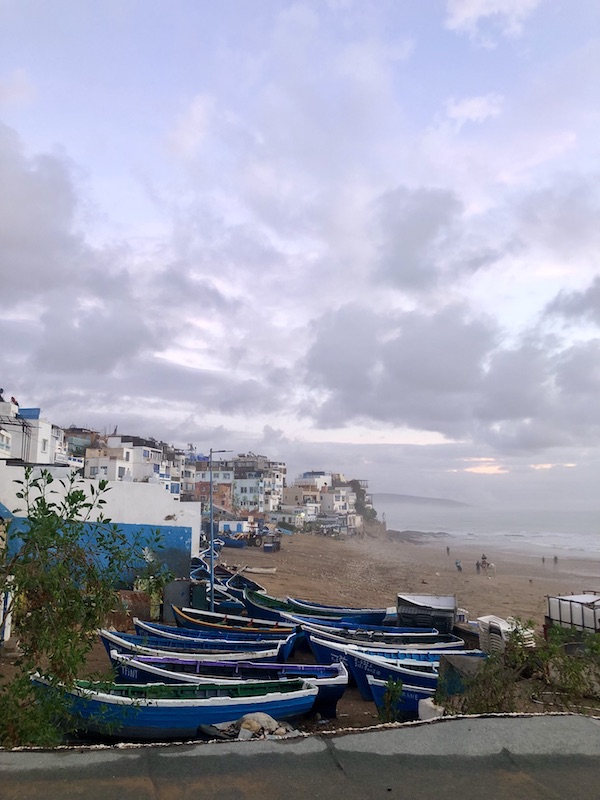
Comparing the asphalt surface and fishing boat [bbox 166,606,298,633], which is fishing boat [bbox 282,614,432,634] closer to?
fishing boat [bbox 166,606,298,633]

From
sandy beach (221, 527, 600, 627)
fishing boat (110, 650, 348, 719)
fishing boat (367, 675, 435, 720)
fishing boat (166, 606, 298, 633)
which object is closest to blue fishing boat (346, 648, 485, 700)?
fishing boat (367, 675, 435, 720)

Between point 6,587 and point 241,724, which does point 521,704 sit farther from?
point 6,587

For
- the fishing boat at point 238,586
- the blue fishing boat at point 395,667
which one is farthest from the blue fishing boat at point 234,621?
the blue fishing boat at point 395,667

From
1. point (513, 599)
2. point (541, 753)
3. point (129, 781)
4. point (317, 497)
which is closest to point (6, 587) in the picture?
point (129, 781)

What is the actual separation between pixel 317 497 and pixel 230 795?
312ft

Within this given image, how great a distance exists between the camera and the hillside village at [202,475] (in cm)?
4212

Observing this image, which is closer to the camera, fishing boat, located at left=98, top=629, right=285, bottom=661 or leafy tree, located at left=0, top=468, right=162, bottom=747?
leafy tree, located at left=0, top=468, right=162, bottom=747

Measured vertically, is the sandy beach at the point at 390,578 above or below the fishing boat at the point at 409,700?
below

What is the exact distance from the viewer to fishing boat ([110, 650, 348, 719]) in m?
11.4

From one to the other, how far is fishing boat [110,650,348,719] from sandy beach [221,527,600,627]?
11277mm

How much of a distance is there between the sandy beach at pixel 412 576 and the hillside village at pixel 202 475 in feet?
31.4

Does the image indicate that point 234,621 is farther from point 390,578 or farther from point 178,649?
point 390,578

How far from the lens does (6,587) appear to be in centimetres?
510

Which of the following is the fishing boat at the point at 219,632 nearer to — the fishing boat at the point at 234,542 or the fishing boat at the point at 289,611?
the fishing boat at the point at 289,611
